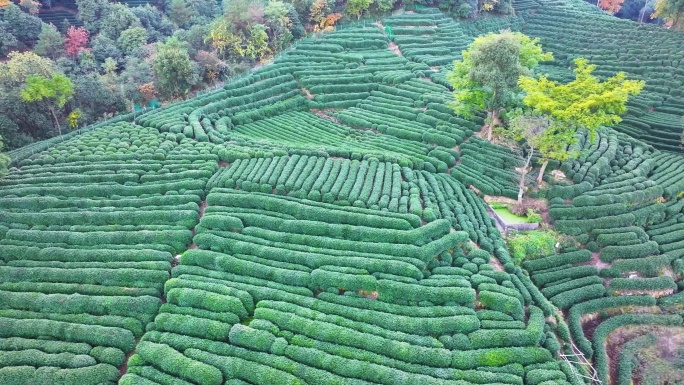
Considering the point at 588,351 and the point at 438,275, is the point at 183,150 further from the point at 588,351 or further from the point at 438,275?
the point at 588,351

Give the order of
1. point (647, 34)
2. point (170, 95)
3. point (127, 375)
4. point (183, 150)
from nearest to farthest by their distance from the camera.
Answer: point (127, 375) < point (183, 150) < point (170, 95) < point (647, 34)

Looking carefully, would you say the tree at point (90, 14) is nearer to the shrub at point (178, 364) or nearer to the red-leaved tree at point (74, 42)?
the red-leaved tree at point (74, 42)

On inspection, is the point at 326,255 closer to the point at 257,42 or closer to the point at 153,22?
the point at 257,42

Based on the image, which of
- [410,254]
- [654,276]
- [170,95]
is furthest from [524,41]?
[170,95]

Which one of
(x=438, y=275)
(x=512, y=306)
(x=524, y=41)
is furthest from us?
(x=524, y=41)

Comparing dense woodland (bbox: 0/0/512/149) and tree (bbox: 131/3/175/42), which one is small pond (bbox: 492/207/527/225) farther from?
tree (bbox: 131/3/175/42)
